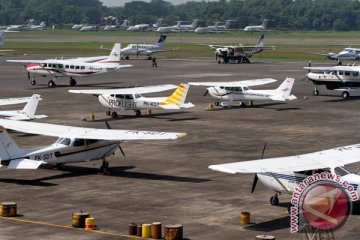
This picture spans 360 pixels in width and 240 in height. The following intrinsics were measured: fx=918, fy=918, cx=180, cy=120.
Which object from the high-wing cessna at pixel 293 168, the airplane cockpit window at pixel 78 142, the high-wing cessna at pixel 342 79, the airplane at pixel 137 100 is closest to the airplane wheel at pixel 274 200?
the high-wing cessna at pixel 293 168

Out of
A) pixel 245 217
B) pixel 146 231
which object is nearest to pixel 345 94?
pixel 245 217

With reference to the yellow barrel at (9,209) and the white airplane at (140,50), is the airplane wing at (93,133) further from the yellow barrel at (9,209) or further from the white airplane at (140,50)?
the white airplane at (140,50)

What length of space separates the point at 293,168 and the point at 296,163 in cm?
69

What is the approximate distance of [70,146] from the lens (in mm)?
36812

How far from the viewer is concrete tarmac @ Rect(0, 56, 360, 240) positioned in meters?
28.9

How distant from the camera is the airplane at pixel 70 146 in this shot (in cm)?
3481

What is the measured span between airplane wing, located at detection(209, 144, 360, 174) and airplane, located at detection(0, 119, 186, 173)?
6696 millimetres

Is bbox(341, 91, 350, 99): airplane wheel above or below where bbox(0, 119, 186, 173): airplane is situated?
below

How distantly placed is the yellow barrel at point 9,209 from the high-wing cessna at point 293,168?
717 cm

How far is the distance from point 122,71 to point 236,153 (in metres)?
63.3

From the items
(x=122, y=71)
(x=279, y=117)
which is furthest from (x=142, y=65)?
(x=279, y=117)

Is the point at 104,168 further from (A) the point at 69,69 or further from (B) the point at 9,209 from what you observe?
(A) the point at 69,69

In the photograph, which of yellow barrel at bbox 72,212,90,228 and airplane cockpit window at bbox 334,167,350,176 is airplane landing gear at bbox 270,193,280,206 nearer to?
airplane cockpit window at bbox 334,167,350,176

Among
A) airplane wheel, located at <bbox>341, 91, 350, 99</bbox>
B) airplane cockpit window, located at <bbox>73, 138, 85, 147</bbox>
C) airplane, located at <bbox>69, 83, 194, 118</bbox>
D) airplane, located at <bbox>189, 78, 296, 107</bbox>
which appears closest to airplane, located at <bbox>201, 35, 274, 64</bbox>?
airplane wheel, located at <bbox>341, 91, 350, 99</bbox>
